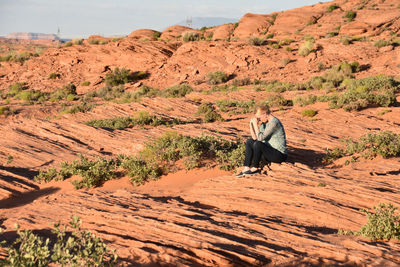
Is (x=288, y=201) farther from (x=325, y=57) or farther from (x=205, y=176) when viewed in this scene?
(x=325, y=57)

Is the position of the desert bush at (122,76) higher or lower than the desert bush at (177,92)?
higher

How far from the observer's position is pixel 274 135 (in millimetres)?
6180

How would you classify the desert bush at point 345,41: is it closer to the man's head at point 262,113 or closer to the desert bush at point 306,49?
the desert bush at point 306,49

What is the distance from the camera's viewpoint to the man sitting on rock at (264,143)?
5.91m

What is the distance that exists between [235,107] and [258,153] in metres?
10.4

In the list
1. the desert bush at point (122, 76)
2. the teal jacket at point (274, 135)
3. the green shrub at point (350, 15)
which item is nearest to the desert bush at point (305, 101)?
the teal jacket at point (274, 135)

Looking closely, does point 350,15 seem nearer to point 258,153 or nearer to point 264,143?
point 264,143

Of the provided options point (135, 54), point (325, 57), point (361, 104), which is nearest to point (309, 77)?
point (325, 57)

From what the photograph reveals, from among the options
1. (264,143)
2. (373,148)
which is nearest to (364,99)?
(373,148)

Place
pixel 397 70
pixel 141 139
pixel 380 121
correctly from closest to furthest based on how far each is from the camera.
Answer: pixel 141 139, pixel 380 121, pixel 397 70

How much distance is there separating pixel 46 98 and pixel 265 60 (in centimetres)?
1753

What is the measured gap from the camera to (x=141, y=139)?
10156mm

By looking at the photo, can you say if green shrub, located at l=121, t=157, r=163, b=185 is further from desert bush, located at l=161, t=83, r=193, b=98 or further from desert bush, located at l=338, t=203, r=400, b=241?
desert bush, located at l=161, t=83, r=193, b=98

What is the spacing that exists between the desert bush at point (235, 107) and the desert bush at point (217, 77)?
9.29m
